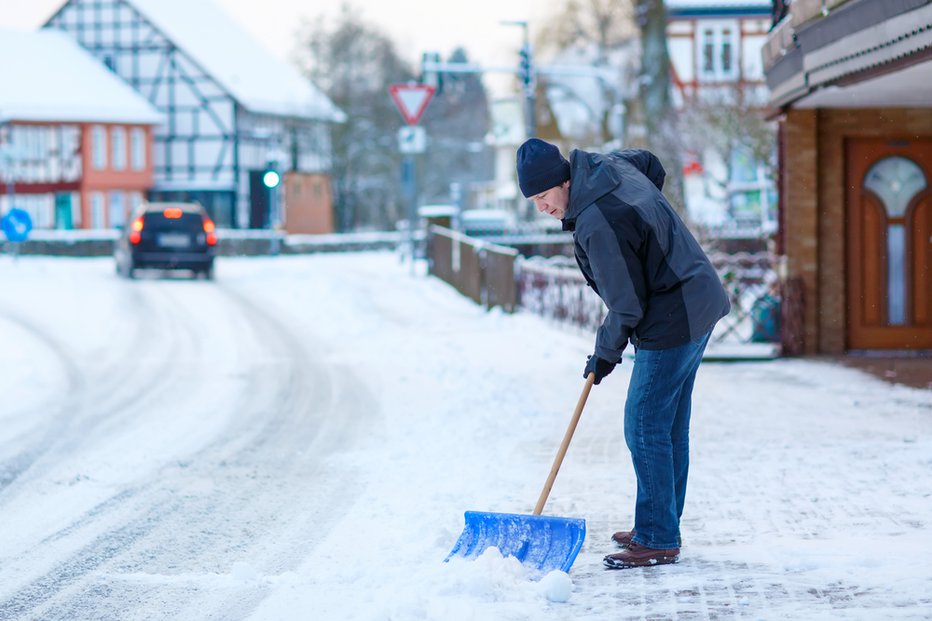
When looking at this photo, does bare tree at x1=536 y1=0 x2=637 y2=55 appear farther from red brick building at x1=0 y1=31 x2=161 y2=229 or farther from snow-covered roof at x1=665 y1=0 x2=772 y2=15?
red brick building at x1=0 y1=31 x2=161 y2=229

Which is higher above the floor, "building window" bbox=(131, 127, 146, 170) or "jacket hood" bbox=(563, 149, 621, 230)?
"building window" bbox=(131, 127, 146, 170)

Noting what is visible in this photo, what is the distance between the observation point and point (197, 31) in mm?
60156

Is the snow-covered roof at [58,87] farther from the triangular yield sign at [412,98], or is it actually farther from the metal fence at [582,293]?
the metal fence at [582,293]

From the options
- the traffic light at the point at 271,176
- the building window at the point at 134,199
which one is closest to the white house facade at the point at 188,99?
the building window at the point at 134,199

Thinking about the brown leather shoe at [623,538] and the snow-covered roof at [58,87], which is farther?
the snow-covered roof at [58,87]

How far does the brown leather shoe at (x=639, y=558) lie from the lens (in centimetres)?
595

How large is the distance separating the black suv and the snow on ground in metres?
11.4

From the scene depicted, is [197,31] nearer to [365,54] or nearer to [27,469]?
[365,54]

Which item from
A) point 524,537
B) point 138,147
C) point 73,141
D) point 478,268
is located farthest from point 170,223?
point 138,147

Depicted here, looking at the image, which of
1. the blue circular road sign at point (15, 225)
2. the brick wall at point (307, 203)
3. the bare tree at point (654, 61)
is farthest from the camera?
the brick wall at point (307, 203)

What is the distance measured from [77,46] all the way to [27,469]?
52717mm

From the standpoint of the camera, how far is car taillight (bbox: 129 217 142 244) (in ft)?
91.9

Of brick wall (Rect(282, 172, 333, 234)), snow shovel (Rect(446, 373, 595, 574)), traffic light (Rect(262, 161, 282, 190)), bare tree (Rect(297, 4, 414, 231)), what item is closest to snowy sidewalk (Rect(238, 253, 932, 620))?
snow shovel (Rect(446, 373, 595, 574))

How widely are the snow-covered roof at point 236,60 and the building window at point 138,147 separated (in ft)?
11.8
